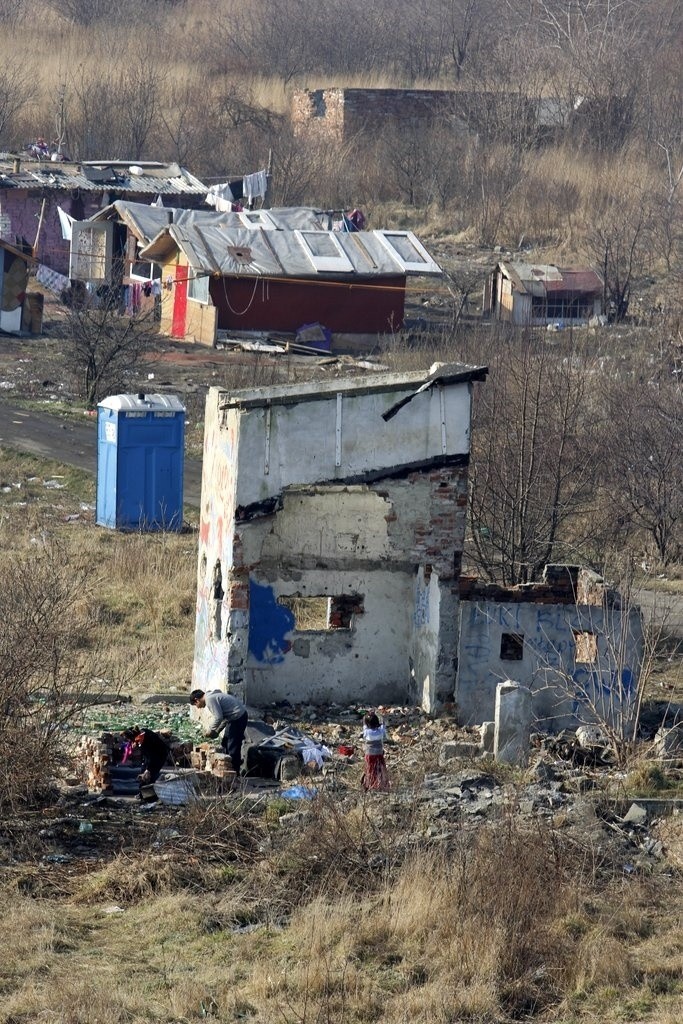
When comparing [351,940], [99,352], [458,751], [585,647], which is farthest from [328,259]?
[351,940]

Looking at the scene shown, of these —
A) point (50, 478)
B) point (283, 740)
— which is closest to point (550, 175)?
point (50, 478)

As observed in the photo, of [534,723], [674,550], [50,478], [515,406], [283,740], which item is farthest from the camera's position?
[50,478]

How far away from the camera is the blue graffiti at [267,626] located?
14.8 meters

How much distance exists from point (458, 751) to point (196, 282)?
88.3ft

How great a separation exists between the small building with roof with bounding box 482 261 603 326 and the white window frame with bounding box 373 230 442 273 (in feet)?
9.31

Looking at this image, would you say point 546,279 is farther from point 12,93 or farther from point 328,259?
point 12,93

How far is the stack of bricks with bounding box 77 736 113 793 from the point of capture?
12211mm

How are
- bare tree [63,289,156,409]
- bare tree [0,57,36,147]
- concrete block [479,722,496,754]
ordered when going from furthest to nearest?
bare tree [0,57,36,147] → bare tree [63,289,156,409] → concrete block [479,722,496,754]

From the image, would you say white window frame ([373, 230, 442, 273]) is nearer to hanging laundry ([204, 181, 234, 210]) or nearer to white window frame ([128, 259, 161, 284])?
white window frame ([128, 259, 161, 284])

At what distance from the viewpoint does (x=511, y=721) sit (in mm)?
13297

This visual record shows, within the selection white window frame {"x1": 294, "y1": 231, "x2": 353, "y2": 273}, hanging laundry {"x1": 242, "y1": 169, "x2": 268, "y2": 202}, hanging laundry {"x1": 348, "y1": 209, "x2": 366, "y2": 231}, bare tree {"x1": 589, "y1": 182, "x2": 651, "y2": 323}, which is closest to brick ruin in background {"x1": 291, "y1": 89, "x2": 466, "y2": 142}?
hanging laundry {"x1": 242, "y1": 169, "x2": 268, "y2": 202}

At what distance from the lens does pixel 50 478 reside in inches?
952

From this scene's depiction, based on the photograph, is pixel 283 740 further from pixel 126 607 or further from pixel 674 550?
pixel 674 550

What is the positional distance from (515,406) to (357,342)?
19.0m
